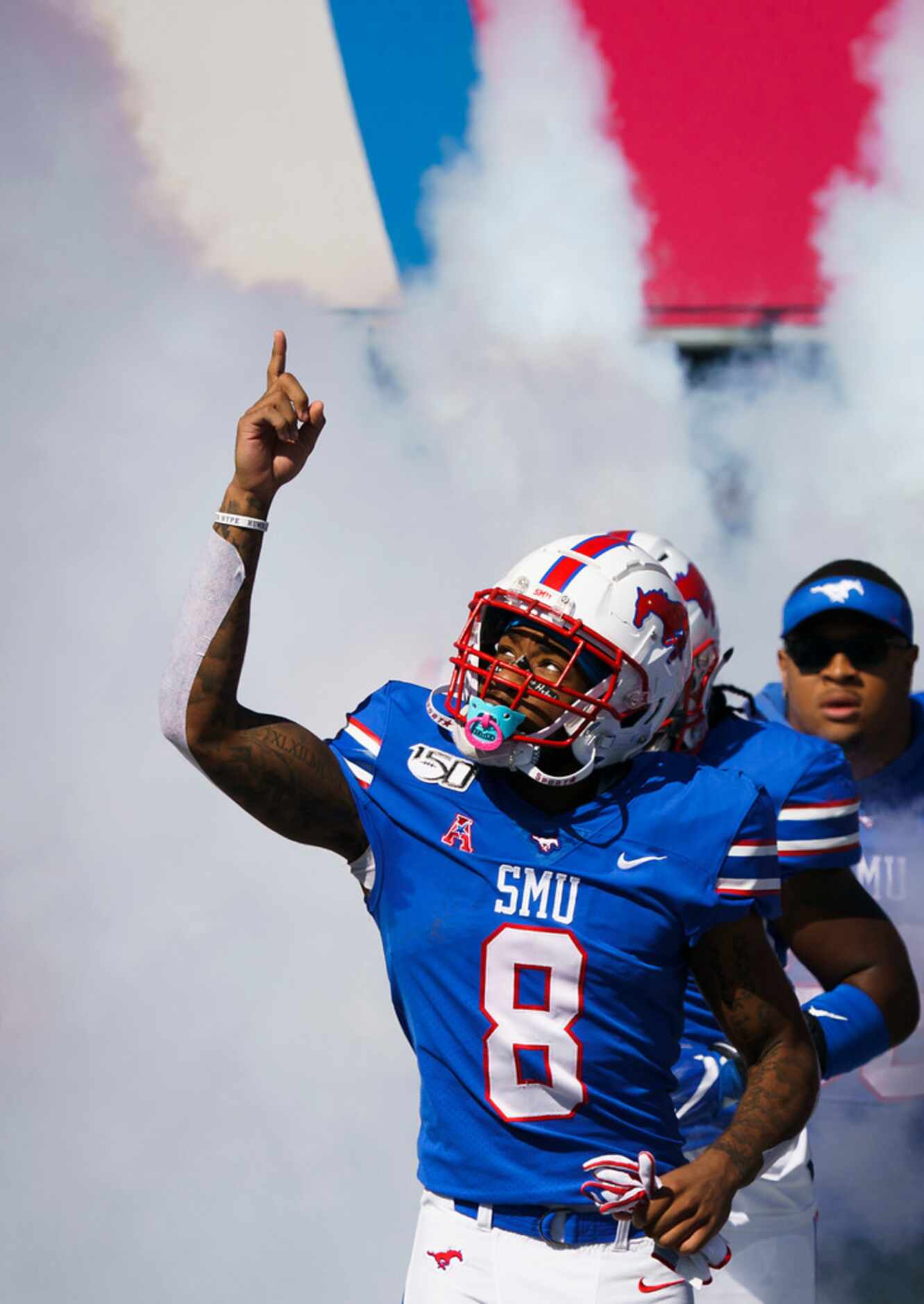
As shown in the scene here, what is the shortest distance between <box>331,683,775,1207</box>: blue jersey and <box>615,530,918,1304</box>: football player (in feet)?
1.70

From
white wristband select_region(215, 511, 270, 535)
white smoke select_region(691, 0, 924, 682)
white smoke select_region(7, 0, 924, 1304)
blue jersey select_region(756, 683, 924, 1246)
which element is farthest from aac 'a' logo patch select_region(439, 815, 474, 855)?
white smoke select_region(691, 0, 924, 682)

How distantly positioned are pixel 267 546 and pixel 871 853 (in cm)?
170

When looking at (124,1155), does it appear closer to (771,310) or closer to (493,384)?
(493,384)

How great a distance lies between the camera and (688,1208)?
1.84 meters

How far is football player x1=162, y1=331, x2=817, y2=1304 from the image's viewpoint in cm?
198

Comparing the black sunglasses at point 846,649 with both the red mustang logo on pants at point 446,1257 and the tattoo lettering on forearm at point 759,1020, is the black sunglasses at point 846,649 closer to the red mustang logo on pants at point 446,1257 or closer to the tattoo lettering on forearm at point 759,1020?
the tattoo lettering on forearm at point 759,1020

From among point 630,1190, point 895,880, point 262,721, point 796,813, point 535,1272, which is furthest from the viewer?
point 895,880

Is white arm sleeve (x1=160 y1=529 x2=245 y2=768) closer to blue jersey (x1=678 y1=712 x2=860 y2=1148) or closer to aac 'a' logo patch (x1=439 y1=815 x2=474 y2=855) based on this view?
aac 'a' logo patch (x1=439 y1=815 x2=474 y2=855)

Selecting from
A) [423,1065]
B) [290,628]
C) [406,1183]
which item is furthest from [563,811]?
[290,628]

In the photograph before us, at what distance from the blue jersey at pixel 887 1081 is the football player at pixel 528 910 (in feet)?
5.32

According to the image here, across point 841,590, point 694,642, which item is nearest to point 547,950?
point 694,642

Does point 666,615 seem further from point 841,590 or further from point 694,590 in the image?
point 841,590

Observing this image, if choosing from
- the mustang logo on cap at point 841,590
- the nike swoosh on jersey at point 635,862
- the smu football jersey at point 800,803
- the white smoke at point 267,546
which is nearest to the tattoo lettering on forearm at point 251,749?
the nike swoosh on jersey at point 635,862

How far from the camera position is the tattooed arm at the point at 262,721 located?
2008 mm
